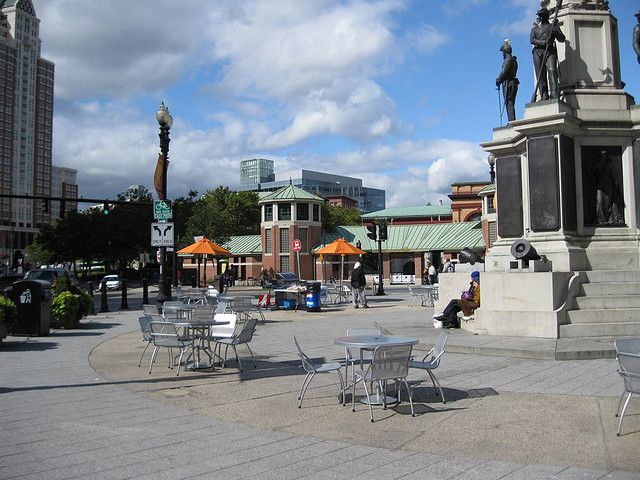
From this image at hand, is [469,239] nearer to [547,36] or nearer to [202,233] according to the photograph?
[202,233]

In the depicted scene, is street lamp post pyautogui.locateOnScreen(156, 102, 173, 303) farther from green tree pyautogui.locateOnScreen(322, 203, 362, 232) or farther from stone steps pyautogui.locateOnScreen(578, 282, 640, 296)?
green tree pyautogui.locateOnScreen(322, 203, 362, 232)

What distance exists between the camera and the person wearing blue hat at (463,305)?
1401 centimetres

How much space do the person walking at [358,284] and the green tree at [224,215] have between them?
40.2 metres

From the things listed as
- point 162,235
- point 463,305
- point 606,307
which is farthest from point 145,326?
point 606,307

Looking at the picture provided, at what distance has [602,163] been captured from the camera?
1440cm

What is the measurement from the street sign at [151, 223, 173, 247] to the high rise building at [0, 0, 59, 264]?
12384 cm

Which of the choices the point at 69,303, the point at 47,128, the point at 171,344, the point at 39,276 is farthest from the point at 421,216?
the point at 47,128

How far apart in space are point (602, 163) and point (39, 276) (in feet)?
100

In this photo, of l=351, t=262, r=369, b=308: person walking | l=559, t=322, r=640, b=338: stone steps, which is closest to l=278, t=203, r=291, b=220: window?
l=351, t=262, r=369, b=308: person walking

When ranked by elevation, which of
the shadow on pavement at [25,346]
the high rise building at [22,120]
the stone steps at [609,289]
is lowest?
Answer: the shadow on pavement at [25,346]

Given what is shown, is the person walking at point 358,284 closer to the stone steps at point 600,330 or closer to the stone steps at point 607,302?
the stone steps at point 607,302

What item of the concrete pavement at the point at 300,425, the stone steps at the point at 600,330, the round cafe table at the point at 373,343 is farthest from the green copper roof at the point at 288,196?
the round cafe table at the point at 373,343

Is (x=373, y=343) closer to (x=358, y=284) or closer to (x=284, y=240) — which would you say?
(x=358, y=284)

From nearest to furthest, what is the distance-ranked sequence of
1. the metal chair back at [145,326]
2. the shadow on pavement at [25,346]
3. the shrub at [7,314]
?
the metal chair back at [145,326] < the shadow on pavement at [25,346] < the shrub at [7,314]
